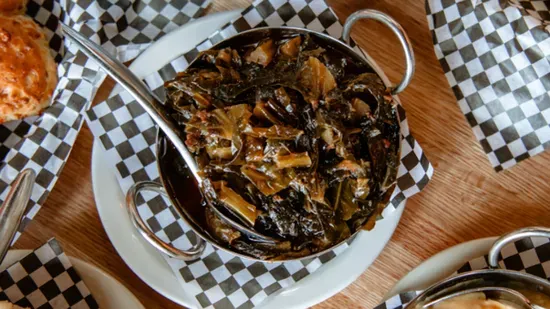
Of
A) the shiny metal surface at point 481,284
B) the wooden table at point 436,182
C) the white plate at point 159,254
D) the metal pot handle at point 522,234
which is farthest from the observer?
the wooden table at point 436,182

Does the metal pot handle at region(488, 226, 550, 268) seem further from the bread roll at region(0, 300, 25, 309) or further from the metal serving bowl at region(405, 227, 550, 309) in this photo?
the bread roll at region(0, 300, 25, 309)

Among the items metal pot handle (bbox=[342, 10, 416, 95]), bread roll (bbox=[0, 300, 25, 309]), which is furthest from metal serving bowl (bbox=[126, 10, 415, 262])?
bread roll (bbox=[0, 300, 25, 309])

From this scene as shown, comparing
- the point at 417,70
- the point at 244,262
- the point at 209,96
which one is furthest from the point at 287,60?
the point at 244,262

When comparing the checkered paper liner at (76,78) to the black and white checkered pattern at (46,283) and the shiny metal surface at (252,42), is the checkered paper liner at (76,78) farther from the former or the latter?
the shiny metal surface at (252,42)

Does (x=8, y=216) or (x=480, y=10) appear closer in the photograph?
(x=8, y=216)

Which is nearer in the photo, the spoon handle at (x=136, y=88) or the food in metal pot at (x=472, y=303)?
the spoon handle at (x=136, y=88)

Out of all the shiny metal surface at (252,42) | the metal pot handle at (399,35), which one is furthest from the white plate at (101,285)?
the metal pot handle at (399,35)

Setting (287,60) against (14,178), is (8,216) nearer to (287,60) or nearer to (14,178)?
(14,178)
